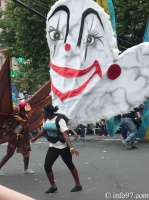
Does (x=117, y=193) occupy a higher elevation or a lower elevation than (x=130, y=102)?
lower

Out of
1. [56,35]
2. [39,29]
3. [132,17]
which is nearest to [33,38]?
[39,29]

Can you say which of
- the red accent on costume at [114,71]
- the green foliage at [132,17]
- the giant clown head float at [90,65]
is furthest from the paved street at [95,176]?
the green foliage at [132,17]

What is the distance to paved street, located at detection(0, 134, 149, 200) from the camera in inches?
297

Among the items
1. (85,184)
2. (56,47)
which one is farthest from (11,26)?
(85,184)

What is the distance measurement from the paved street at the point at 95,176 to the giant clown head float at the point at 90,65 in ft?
4.13

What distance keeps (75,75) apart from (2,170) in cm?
264

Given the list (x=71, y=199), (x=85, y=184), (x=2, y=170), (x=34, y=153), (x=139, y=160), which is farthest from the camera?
(x=34, y=153)

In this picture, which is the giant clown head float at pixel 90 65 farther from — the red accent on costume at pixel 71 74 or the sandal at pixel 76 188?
the sandal at pixel 76 188

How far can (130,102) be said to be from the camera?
10.5 m

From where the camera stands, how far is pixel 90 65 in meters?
10.5

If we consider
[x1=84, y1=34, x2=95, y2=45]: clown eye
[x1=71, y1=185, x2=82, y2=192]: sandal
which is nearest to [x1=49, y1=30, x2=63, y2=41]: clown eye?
[x1=84, y1=34, x2=95, y2=45]: clown eye

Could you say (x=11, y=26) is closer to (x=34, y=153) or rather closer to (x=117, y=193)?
(x=34, y=153)

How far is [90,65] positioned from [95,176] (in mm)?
2678

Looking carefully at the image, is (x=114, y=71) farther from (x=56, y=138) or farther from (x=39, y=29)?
(x=39, y=29)
